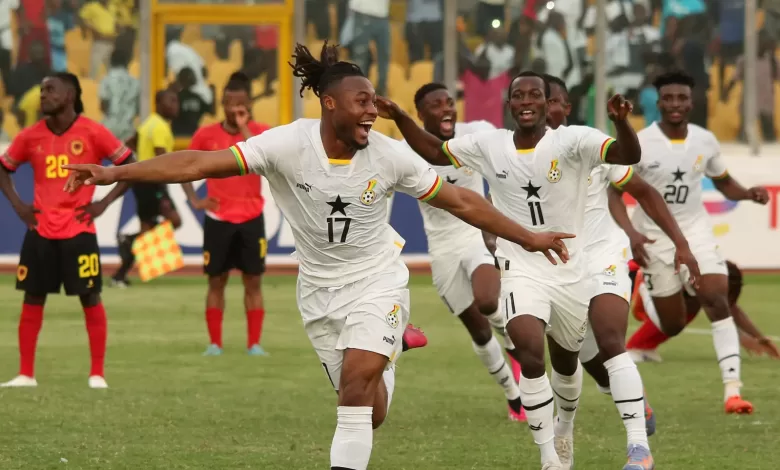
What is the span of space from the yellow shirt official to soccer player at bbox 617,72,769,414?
833cm

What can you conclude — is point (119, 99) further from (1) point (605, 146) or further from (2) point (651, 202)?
(1) point (605, 146)

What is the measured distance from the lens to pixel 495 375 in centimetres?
1051

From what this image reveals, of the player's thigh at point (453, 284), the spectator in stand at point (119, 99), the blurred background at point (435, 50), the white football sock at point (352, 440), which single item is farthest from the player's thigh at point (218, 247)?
the spectator in stand at point (119, 99)

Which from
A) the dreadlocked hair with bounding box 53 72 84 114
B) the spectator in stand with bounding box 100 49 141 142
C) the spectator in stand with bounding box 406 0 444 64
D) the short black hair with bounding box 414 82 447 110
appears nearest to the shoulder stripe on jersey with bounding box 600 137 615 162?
the short black hair with bounding box 414 82 447 110

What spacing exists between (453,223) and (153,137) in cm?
870

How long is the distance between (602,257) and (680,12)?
16.0 meters

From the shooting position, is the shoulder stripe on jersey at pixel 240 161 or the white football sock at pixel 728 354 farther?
the white football sock at pixel 728 354

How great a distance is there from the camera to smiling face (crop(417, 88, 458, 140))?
10.7 m

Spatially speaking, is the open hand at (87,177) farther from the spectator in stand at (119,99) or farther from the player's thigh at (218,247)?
the spectator in stand at (119,99)

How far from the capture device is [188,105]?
24.5 m

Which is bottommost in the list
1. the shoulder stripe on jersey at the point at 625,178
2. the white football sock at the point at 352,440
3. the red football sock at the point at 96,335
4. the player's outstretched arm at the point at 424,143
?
the red football sock at the point at 96,335

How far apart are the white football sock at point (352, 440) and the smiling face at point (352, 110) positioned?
1.24m

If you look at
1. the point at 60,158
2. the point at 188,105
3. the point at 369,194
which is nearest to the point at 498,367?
the point at 369,194

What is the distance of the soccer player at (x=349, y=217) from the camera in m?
7.23
